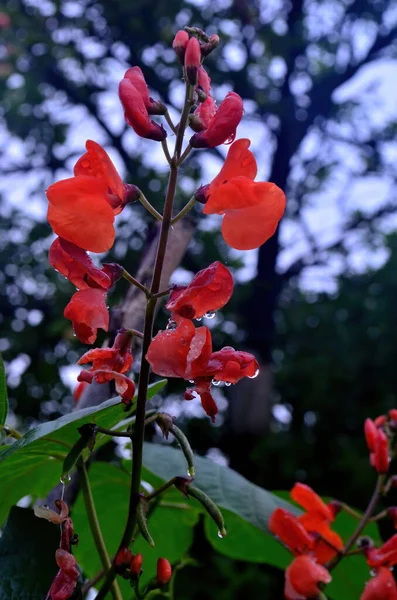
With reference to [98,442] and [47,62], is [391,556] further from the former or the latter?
[47,62]

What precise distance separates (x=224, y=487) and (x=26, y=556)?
0.29m

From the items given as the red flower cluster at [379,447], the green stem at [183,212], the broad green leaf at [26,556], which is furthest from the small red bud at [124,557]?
the red flower cluster at [379,447]

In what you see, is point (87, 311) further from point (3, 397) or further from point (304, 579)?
point (304, 579)

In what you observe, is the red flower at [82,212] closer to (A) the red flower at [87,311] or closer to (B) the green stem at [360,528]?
(A) the red flower at [87,311]

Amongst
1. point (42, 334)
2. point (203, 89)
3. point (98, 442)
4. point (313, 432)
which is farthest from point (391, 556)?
point (42, 334)

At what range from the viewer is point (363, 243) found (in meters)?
5.22

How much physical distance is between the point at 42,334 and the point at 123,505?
2.75 m

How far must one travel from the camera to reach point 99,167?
440 mm

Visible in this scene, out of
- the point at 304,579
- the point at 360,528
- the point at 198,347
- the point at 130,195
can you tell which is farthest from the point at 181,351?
the point at 360,528

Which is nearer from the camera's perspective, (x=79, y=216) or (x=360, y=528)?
(x=79, y=216)

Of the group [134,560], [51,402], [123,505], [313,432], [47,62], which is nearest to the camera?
[134,560]

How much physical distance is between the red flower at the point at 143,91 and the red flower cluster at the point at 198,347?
131 mm

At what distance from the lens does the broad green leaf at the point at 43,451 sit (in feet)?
1.40

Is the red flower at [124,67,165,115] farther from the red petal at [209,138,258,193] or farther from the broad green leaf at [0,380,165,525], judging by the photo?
the broad green leaf at [0,380,165,525]
